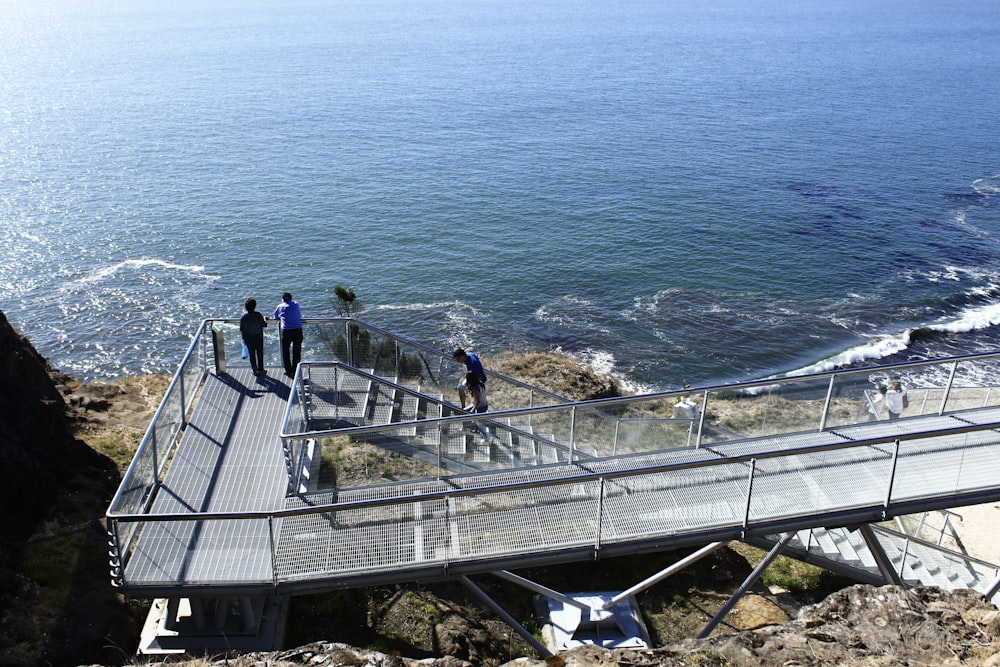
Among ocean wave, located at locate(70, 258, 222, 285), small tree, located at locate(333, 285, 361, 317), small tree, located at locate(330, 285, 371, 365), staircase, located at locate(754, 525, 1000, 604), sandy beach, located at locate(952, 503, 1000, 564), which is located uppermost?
small tree, located at locate(330, 285, 371, 365)

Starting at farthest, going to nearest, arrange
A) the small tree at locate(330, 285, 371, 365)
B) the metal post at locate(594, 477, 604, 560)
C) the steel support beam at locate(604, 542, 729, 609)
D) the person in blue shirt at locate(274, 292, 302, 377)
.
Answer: the small tree at locate(330, 285, 371, 365) → the person in blue shirt at locate(274, 292, 302, 377) → the steel support beam at locate(604, 542, 729, 609) → the metal post at locate(594, 477, 604, 560)

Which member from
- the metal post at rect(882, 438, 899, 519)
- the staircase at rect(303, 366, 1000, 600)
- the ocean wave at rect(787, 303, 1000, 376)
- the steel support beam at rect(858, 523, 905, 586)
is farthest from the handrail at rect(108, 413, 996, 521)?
the ocean wave at rect(787, 303, 1000, 376)

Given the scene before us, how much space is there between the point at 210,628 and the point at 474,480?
4.39m

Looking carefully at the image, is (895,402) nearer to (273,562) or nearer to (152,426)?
(273,562)

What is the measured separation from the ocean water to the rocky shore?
18.5 meters

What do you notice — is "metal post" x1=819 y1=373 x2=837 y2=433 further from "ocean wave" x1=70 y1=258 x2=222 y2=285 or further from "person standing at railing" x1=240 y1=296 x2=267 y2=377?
"ocean wave" x1=70 y1=258 x2=222 y2=285

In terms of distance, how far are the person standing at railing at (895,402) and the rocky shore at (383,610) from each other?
396 centimetres

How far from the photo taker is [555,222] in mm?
49344

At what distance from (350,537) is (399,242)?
36.0m

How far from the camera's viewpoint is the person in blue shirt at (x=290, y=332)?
1606cm

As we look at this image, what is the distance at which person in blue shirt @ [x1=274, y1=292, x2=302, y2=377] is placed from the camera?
52.7 feet

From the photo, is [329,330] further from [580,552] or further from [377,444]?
[580,552]

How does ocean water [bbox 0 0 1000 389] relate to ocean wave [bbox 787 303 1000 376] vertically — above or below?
above

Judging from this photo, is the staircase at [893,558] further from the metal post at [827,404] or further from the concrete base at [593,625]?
the concrete base at [593,625]
